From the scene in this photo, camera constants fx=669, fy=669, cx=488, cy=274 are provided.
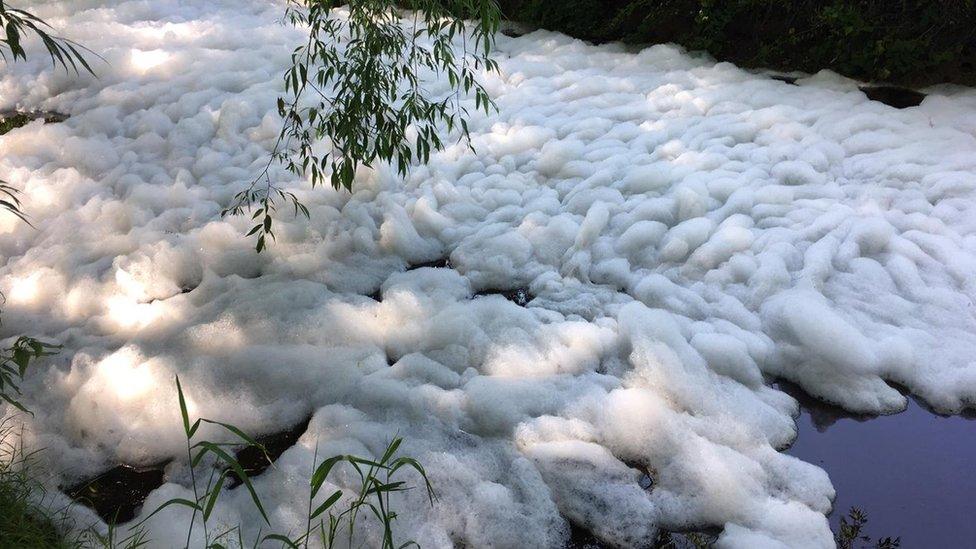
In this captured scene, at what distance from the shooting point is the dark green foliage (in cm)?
364

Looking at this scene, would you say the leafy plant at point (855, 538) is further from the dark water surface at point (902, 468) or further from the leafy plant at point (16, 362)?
the leafy plant at point (16, 362)

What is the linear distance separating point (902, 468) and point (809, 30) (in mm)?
2964

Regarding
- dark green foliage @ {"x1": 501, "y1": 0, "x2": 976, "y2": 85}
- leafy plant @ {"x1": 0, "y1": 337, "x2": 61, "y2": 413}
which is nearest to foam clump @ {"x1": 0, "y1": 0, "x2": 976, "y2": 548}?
leafy plant @ {"x1": 0, "y1": 337, "x2": 61, "y2": 413}

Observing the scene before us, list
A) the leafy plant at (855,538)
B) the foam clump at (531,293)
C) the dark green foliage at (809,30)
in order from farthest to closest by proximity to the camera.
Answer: the dark green foliage at (809,30), the foam clump at (531,293), the leafy plant at (855,538)

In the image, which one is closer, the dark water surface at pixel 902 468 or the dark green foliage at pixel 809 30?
the dark water surface at pixel 902 468

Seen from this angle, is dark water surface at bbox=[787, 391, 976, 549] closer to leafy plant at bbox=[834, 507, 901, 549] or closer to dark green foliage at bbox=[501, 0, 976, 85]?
leafy plant at bbox=[834, 507, 901, 549]

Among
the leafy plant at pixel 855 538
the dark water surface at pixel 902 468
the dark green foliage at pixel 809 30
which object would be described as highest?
the dark green foliage at pixel 809 30

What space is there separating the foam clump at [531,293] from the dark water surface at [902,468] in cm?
7

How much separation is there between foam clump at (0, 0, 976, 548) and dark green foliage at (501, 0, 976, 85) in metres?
0.23

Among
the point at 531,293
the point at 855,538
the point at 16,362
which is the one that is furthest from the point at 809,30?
the point at 16,362

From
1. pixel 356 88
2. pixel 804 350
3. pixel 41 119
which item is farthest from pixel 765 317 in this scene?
pixel 41 119

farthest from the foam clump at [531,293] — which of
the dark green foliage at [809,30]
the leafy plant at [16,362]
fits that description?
the dark green foliage at [809,30]

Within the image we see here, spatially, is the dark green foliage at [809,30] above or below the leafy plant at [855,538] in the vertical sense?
above

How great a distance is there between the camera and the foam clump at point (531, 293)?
1832mm
